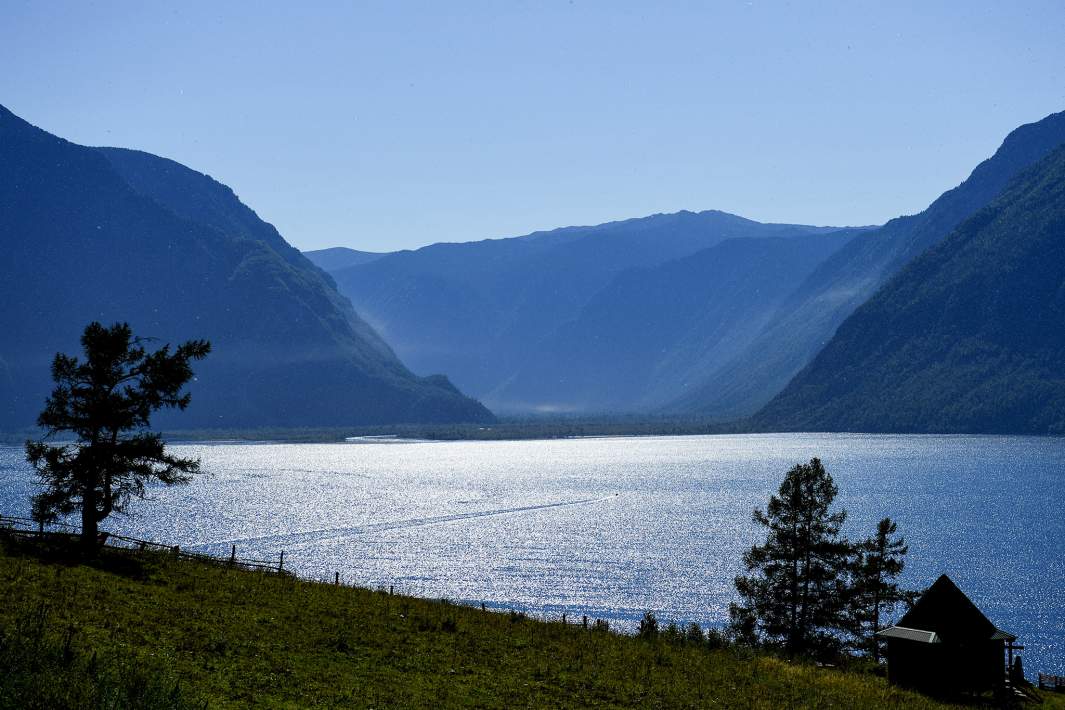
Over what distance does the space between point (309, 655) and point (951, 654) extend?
3143cm

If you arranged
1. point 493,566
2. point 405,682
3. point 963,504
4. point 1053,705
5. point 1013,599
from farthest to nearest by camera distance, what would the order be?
point 963,504 < point 493,566 < point 1013,599 < point 1053,705 < point 405,682

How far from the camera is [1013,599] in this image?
87.3m

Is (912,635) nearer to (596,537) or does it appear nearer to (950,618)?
(950,618)

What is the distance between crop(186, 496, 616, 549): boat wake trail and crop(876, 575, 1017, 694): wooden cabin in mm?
76867

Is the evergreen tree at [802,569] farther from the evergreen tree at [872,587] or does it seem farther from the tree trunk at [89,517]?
the tree trunk at [89,517]

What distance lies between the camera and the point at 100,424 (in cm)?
4853

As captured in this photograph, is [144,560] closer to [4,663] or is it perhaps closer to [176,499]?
[4,663]

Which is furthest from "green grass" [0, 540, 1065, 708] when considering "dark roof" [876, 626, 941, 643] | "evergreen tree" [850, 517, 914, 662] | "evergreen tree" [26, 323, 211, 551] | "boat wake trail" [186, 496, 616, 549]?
"boat wake trail" [186, 496, 616, 549]

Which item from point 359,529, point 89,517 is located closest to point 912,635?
point 89,517

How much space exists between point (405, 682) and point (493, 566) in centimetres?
7571

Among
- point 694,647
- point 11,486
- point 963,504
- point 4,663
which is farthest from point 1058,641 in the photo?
point 11,486

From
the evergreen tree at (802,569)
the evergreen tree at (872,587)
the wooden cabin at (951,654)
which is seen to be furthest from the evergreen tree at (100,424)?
the evergreen tree at (872,587)

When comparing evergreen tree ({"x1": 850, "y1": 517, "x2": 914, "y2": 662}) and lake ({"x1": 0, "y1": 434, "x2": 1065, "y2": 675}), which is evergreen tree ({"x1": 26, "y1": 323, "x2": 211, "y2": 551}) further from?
lake ({"x1": 0, "y1": 434, "x2": 1065, "y2": 675})

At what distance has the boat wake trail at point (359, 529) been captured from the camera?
11969 cm
